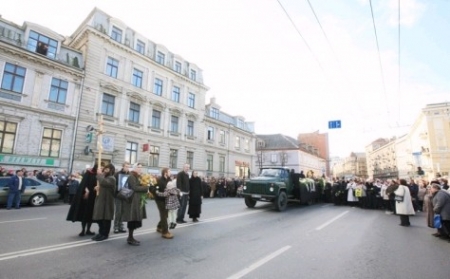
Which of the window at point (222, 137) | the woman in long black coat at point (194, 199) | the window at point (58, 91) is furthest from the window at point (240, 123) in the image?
the woman in long black coat at point (194, 199)

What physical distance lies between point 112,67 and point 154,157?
9.78 m

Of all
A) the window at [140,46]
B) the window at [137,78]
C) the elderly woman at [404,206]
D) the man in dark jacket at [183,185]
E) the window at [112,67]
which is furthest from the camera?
the window at [140,46]

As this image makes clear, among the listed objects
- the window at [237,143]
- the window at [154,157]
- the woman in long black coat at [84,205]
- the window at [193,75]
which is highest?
the window at [193,75]

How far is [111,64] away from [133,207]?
2187cm

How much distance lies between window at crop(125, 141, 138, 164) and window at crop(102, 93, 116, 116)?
3.38 metres

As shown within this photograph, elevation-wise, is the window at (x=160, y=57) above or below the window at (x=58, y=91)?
above

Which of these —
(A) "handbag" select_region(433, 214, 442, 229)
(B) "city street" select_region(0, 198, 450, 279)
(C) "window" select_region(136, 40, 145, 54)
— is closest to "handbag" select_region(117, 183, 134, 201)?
(B) "city street" select_region(0, 198, 450, 279)

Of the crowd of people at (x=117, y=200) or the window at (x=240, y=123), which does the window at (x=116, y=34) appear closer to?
the crowd of people at (x=117, y=200)

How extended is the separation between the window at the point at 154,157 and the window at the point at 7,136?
37.4ft

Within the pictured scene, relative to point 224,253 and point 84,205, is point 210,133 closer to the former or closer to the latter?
point 84,205

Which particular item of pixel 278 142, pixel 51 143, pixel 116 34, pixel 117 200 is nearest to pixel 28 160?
pixel 51 143

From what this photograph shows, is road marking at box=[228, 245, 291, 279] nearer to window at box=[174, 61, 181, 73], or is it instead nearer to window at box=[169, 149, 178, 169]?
window at box=[169, 149, 178, 169]

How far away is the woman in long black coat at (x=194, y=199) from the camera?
31.2ft

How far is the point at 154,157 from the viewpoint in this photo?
27094 mm
